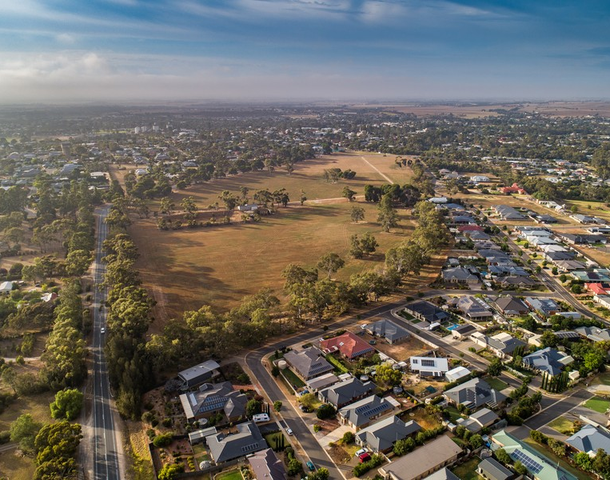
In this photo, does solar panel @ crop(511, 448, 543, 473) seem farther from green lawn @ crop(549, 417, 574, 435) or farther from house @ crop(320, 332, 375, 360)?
house @ crop(320, 332, 375, 360)

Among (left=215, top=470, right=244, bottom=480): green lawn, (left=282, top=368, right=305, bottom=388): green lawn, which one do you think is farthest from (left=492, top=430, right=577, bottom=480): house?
(left=215, top=470, right=244, bottom=480): green lawn

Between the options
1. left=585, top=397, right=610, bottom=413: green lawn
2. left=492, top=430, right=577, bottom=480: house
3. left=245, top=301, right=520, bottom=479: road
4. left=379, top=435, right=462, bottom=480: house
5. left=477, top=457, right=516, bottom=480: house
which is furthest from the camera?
left=585, top=397, right=610, bottom=413: green lawn

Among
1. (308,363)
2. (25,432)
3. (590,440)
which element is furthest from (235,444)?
(590,440)

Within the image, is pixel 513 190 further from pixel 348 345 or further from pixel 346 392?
pixel 346 392

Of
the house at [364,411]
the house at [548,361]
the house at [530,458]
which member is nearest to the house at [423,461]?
the house at [530,458]

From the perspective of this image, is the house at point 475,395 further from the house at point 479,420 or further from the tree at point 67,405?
the tree at point 67,405

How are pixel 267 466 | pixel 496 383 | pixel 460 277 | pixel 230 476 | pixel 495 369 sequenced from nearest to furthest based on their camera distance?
pixel 267 466 < pixel 230 476 < pixel 496 383 < pixel 495 369 < pixel 460 277

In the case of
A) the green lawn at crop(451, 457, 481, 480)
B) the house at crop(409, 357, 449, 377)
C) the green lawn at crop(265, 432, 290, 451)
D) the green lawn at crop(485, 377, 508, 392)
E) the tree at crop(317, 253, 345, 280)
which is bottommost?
the green lawn at crop(451, 457, 481, 480)
